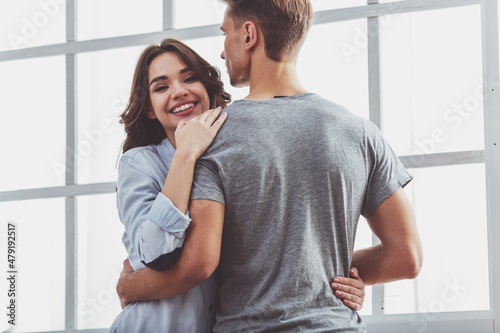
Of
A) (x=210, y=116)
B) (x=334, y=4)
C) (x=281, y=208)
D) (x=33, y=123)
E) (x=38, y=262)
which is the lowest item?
(x=38, y=262)

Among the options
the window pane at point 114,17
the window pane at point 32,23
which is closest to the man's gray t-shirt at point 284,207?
the window pane at point 114,17

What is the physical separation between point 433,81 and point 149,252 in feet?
4.25

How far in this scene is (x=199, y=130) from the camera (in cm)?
161

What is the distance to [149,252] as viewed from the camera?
5.01 feet

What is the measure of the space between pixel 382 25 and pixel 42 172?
1.50 meters

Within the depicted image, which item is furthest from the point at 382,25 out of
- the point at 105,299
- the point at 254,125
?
the point at 105,299

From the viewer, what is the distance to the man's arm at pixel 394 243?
5.43 feet

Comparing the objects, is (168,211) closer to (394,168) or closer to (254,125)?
(254,125)

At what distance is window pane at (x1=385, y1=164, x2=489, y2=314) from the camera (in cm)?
223

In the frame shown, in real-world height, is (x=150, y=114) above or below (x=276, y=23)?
below

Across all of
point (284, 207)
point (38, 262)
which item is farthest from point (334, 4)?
point (38, 262)

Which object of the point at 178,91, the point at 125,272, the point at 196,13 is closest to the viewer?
the point at 125,272

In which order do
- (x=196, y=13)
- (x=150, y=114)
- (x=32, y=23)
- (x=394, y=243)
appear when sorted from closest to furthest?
1. (x=394, y=243)
2. (x=150, y=114)
3. (x=196, y=13)
4. (x=32, y=23)

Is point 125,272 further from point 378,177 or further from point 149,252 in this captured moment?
point 378,177
